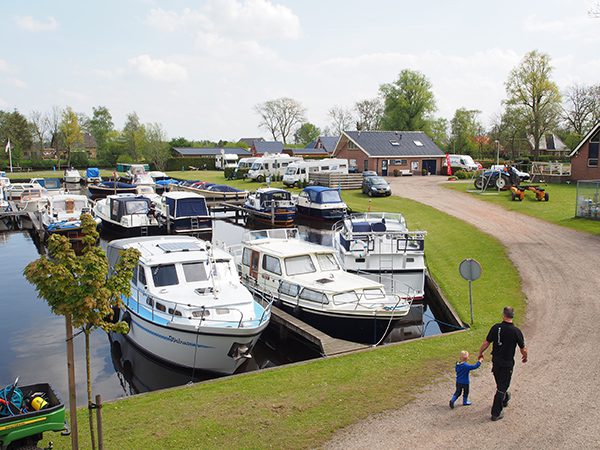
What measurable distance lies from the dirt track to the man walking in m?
0.47

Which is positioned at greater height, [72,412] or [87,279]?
[87,279]

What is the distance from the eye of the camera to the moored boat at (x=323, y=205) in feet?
136

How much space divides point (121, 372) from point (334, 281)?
284 inches

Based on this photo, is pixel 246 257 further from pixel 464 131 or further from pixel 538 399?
pixel 464 131

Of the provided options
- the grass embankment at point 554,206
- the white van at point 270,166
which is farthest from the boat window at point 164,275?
the white van at point 270,166

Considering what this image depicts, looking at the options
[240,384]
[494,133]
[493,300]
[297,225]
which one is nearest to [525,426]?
[240,384]

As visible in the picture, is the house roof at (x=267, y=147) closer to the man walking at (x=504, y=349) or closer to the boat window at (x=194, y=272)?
the boat window at (x=194, y=272)

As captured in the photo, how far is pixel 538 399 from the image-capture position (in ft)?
35.9

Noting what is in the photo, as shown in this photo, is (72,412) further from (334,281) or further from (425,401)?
(334,281)

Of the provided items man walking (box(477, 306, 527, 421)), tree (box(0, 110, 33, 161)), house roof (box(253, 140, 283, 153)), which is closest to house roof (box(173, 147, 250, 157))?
house roof (box(253, 140, 283, 153))

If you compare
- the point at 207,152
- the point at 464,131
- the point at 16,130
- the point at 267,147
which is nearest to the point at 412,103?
the point at 464,131

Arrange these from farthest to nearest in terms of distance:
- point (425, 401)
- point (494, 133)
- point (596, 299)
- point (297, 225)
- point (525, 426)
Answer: point (494, 133) < point (297, 225) < point (596, 299) < point (425, 401) < point (525, 426)

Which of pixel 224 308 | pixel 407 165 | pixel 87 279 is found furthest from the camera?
pixel 407 165

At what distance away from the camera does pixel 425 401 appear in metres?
11.1
